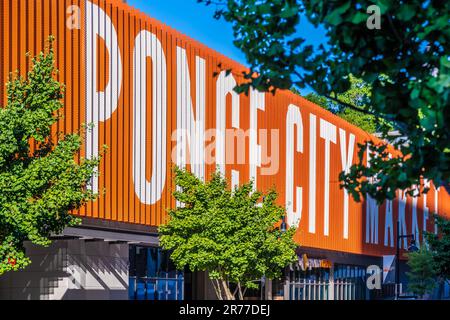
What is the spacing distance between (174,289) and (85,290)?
30.3 ft

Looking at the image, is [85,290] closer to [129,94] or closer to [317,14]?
[129,94]

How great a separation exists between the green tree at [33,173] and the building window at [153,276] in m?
16.1

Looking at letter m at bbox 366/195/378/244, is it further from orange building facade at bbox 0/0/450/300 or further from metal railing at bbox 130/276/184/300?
metal railing at bbox 130/276/184/300

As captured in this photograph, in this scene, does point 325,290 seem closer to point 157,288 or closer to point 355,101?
point 157,288

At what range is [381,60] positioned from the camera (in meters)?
12.2

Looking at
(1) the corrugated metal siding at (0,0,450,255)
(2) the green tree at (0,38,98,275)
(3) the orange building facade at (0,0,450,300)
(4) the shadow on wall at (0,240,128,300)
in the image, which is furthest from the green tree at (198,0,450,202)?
(4) the shadow on wall at (0,240,128,300)

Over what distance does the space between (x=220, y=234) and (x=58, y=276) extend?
7397 millimetres

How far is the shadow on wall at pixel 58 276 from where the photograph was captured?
36.0 m


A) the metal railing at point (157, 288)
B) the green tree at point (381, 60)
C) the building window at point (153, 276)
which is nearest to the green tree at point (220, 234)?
the building window at point (153, 276)

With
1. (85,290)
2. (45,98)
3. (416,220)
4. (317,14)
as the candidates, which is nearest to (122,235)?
(85,290)

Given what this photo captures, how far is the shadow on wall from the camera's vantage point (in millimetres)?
36031

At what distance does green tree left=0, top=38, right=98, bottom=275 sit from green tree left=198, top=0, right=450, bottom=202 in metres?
11.9

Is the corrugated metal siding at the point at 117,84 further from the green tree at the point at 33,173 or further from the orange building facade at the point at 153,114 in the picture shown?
the green tree at the point at 33,173

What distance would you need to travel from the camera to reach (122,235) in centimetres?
3862
